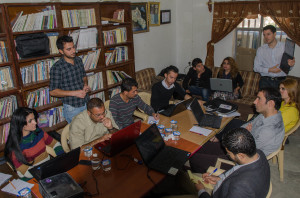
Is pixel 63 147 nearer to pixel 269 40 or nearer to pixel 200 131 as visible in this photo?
pixel 200 131

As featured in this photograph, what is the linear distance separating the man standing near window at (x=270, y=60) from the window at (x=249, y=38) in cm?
121

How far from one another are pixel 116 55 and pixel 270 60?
2.86 meters

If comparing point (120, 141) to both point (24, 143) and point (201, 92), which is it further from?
point (201, 92)

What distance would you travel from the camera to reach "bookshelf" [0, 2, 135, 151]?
11.3 feet

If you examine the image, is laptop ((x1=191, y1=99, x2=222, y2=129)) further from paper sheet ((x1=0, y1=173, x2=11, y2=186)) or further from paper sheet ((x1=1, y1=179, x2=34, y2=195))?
paper sheet ((x1=0, y1=173, x2=11, y2=186))

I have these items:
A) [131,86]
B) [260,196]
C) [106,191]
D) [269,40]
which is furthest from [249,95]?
[106,191]

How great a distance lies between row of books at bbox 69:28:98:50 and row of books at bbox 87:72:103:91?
521 mm

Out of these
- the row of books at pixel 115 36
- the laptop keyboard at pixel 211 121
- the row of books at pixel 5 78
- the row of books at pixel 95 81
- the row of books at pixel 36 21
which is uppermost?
the row of books at pixel 36 21

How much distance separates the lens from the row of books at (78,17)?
391cm

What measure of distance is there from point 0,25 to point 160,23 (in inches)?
145

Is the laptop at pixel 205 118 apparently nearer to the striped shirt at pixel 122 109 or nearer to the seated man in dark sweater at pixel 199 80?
the striped shirt at pixel 122 109

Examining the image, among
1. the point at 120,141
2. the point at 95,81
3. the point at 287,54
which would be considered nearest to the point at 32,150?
the point at 120,141

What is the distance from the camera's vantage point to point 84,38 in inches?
166

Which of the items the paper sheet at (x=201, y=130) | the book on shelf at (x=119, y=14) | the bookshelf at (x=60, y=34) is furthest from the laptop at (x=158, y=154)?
the book on shelf at (x=119, y=14)
